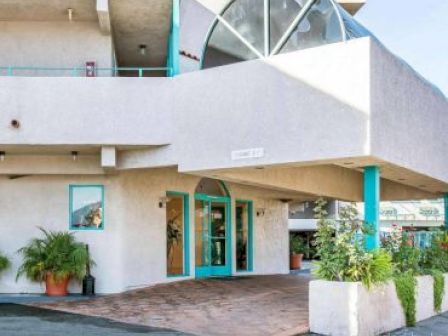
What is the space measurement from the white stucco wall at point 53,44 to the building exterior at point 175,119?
0.03 m

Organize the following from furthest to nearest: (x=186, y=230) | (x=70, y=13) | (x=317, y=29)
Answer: (x=186, y=230) < (x=70, y=13) < (x=317, y=29)

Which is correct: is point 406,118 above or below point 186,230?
above

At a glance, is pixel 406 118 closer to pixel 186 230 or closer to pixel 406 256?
pixel 406 256

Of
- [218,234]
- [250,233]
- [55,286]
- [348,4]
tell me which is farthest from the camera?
[250,233]

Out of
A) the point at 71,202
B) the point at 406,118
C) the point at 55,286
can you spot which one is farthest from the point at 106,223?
the point at 406,118

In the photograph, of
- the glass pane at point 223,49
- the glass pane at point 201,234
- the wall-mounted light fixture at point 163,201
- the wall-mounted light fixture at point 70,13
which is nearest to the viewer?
the glass pane at point 223,49

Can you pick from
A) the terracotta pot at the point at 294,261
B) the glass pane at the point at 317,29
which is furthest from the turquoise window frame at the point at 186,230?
the terracotta pot at the point at 294,261

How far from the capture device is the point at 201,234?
19.0m

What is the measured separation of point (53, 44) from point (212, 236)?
7479mm

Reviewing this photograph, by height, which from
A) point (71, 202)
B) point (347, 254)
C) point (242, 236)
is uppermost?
point (71, 202)

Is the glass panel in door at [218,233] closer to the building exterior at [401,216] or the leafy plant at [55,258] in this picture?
the leafy plant at [55,258]

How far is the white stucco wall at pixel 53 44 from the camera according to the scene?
1572cm

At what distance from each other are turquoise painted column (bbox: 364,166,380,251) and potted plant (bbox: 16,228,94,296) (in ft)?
21.8

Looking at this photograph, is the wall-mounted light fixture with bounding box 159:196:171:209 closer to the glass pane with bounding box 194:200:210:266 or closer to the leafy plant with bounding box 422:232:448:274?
the glass pane with bounding box 194:200:210:266
